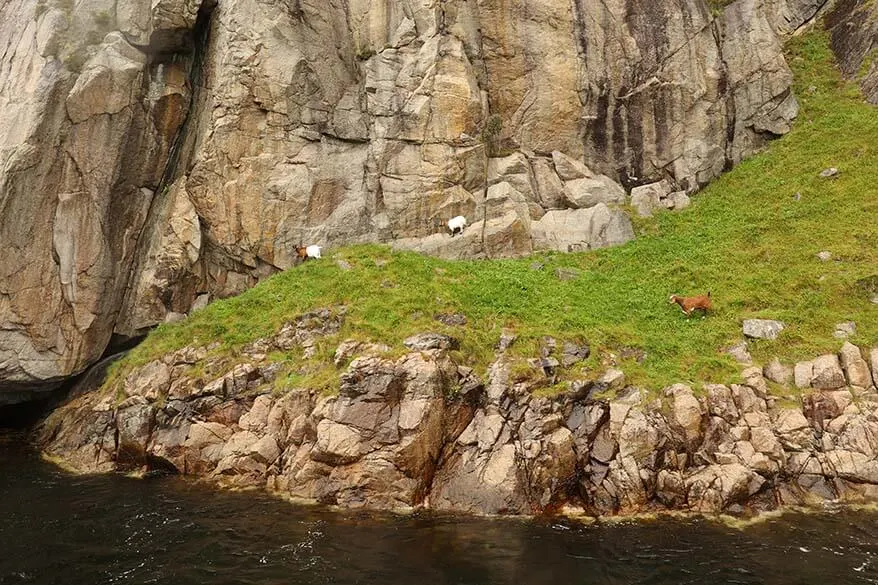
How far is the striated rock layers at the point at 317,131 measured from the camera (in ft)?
90.9

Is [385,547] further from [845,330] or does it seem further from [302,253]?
[845,330]

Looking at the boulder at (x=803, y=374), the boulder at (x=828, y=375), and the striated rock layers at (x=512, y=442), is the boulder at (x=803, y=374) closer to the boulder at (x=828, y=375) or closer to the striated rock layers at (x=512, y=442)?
the boulder at (x=828, y=375)

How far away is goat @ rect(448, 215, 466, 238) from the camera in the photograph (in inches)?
1219

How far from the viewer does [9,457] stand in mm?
24375

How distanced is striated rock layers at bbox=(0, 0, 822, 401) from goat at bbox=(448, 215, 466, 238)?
1.68 feet

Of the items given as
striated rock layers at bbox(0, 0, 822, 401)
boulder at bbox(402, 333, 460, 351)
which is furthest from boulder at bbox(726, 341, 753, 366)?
striated rock layers at bbox(0, 0, 822, 401)

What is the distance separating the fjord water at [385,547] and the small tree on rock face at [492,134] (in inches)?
932

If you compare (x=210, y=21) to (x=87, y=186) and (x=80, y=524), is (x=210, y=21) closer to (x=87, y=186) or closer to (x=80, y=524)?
(x=87, y=186)

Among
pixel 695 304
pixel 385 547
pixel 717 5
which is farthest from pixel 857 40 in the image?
pixel 385 547

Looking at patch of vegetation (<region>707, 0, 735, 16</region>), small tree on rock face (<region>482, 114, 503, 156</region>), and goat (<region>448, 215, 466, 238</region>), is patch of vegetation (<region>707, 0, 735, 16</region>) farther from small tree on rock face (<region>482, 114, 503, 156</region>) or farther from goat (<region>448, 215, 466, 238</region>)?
goat (<region>448, 215, 466, 238</region>)

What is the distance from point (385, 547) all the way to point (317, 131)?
24118 mm

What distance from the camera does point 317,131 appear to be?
3259cm

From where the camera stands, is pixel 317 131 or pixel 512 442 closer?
pixel 512 442

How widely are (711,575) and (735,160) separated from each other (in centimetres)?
3071
